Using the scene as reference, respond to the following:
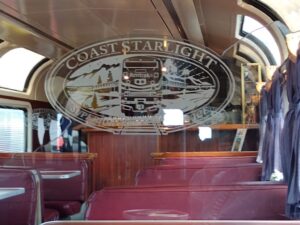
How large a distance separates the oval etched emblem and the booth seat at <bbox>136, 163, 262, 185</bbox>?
2.11 ft

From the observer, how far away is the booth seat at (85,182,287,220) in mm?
2039

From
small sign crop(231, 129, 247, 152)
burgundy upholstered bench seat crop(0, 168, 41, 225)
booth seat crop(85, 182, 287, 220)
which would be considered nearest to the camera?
booth seat crop(85, 182, 287, 220)

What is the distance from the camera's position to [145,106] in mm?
2322

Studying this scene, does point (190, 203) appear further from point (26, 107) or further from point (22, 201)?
point (26, 107)

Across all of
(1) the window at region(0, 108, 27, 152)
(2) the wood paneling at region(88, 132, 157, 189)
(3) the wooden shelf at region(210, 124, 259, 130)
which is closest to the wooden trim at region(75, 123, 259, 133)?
(3) the wooden shelf at region(210, 124, 259, 130)

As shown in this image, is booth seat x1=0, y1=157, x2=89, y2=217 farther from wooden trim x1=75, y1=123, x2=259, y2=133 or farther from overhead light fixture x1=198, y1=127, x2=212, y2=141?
overhead light fixture x1=198, y1=127, x2=212, y2=141

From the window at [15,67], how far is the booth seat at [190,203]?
100 cm

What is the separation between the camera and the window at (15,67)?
2.60 m

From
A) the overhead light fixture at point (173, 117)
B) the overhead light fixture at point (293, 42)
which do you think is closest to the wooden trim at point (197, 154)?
the overhead light fixture at point (173, 117)

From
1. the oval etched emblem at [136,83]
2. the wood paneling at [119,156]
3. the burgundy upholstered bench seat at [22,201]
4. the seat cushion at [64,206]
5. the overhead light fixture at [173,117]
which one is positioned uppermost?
the oval etched emblem at [136,83]

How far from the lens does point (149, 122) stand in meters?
2.36

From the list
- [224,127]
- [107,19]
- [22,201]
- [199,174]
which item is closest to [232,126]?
[224,127]

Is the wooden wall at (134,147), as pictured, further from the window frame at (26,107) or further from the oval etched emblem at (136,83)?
the window frame at (26,107)

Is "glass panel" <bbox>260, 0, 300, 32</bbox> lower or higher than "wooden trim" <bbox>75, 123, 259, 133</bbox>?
higher
